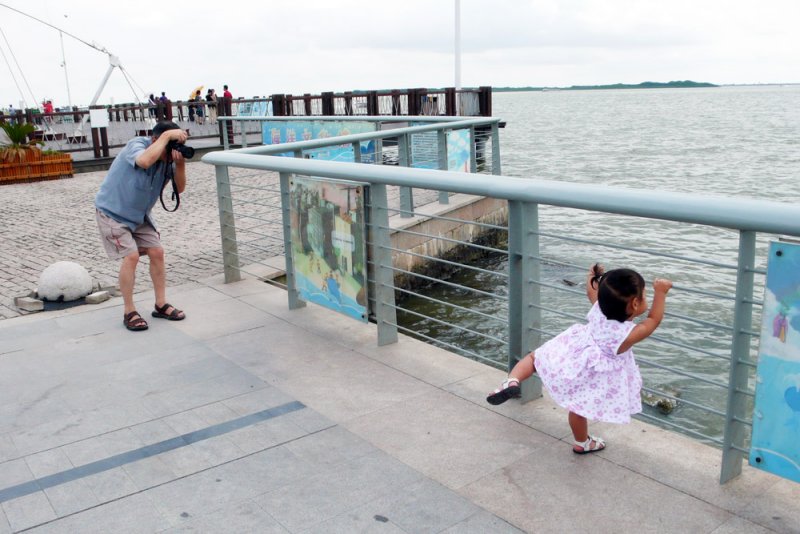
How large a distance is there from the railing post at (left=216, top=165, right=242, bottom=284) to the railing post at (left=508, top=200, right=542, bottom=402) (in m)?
3.51

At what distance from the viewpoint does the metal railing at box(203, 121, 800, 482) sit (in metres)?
3.27

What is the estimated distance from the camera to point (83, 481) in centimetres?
364

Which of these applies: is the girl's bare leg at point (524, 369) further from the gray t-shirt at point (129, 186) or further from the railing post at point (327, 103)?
the railing post at point (327, 103)

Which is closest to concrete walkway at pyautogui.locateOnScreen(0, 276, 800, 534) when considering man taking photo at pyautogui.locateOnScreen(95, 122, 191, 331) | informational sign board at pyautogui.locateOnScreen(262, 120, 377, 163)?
man taking photo at pyautogui.locateOnScreen(95, 122, 191, 331)

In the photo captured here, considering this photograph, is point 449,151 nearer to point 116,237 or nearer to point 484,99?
point 116,237

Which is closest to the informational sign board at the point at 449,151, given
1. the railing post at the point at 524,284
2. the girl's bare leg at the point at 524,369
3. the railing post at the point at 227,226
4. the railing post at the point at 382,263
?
the railing post at the point at 227,226

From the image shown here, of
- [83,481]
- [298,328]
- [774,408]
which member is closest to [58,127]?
A: [298,328]

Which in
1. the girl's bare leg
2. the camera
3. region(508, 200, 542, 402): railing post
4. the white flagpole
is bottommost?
the girl's bare leg

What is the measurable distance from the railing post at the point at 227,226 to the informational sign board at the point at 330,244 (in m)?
1.27

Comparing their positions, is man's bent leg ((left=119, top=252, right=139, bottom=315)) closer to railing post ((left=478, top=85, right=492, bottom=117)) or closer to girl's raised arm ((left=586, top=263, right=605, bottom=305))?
girl's raised arm ((left=586, top=263, right=605, bottom=305))

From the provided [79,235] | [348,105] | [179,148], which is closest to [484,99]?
[348,105]

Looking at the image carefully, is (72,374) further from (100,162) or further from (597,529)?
(100,162)

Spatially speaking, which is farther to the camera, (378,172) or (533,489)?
A: (378,172)

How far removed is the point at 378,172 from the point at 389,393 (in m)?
1.36
